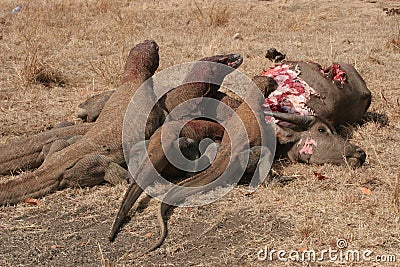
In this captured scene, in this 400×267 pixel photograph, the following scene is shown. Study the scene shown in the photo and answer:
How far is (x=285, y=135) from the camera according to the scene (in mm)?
5371

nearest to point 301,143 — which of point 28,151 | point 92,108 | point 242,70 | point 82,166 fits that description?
point 82,166

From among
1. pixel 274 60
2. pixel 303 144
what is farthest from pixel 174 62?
pixel 303 144

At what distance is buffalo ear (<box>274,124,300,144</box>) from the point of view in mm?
5352

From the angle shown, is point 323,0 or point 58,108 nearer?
point 58,108

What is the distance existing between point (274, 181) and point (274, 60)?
12.4 feet

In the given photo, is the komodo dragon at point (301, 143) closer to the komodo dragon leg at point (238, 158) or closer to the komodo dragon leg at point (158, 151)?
the komodo dragon leg at point (238, 158)

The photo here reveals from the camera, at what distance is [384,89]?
7090 millimetres

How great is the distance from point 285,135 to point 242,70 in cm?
263

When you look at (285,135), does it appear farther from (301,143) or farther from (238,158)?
(238,158)

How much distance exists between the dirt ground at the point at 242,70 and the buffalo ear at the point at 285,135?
0.27 metres

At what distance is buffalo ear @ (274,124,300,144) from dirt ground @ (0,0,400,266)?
0.27 meters

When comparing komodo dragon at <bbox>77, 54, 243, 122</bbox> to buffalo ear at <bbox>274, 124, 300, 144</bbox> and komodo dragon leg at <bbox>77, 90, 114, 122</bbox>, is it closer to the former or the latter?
komodo dragon leg at <bbox>77, 90, 114, 122</bbox>

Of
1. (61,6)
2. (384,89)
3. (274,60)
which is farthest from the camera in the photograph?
(61,6)

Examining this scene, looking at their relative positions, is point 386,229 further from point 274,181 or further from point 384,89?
point 384,89
